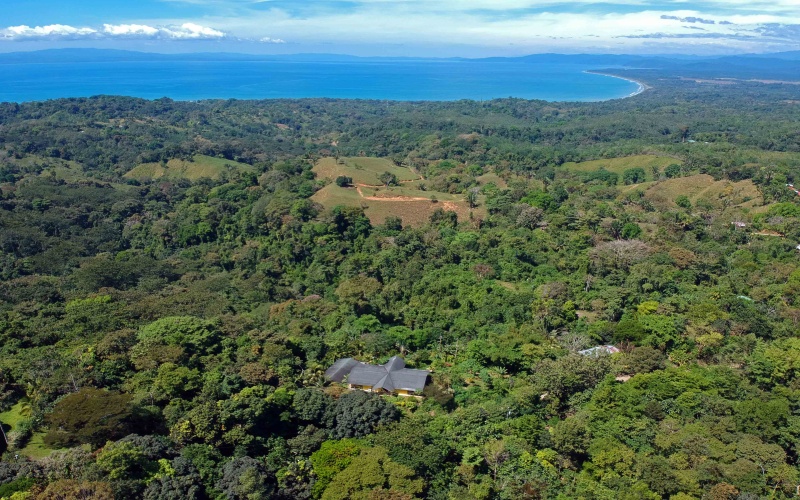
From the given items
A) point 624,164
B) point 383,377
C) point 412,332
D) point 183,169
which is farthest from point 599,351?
point 183,169

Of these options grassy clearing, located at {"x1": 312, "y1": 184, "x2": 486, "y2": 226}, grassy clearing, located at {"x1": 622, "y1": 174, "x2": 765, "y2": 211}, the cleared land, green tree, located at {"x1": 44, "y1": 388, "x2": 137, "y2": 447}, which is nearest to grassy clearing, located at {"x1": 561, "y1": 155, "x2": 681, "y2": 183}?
grassy clearing, located at {"x1": 622, "y1": 174, "x2": 765, "y2": 211}

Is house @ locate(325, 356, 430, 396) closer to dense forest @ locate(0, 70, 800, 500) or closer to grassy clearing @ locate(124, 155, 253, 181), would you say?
dense forest @ locate(0, 70, 800, 500)

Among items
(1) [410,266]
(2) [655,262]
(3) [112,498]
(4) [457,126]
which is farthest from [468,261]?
(4) [457,126]

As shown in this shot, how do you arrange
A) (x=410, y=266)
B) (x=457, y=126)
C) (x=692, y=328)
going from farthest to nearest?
(x=457, y=126) → (x=410, y=266) → (x=692, y=328)

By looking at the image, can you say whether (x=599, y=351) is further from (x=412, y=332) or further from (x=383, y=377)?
(x=383, y=377)

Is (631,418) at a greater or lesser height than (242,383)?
lesser

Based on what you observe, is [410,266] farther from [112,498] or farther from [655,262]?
[112,498]

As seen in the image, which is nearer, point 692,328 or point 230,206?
point 692,328
